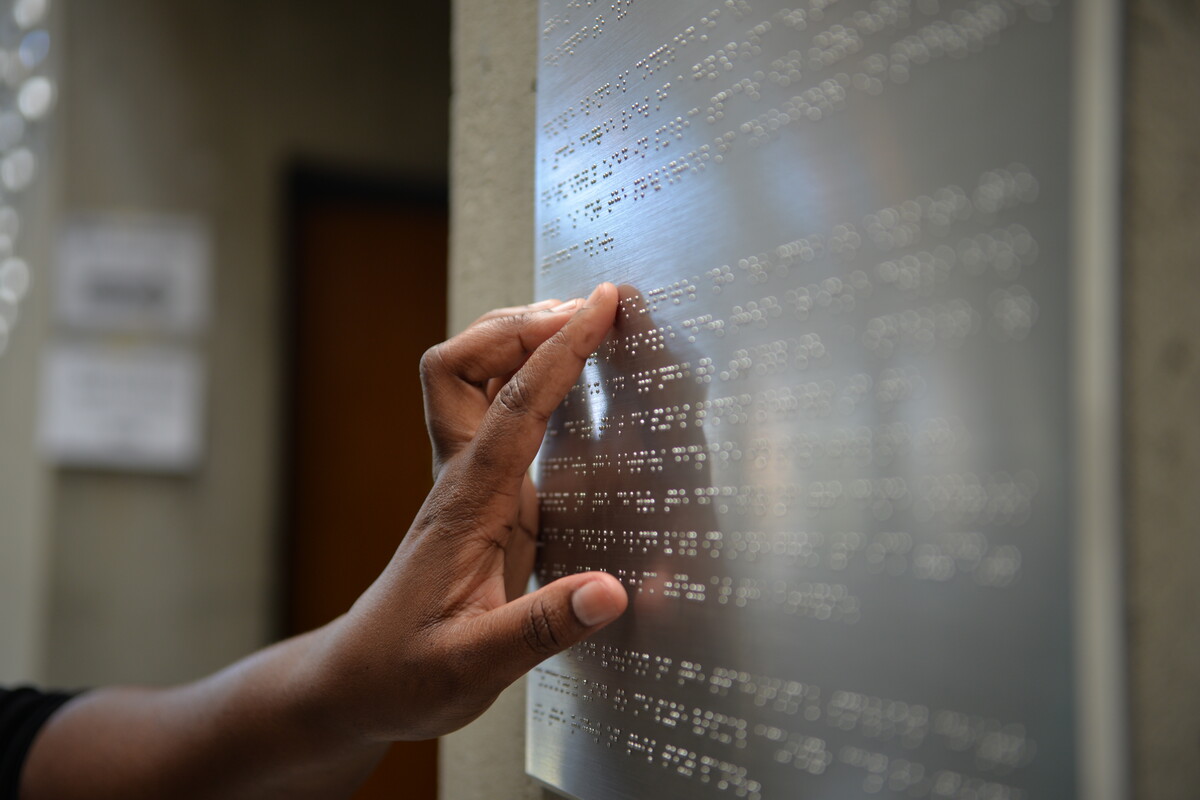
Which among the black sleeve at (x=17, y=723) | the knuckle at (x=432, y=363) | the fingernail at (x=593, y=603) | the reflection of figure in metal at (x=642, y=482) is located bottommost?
the black sleeve at (x=17, y=723)

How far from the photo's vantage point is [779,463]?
1.58 ft

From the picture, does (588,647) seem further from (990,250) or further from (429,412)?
(990,250)

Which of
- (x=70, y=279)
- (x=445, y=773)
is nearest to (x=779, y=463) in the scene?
(x=445, y=773)

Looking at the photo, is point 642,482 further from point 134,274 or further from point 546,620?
point 134,274

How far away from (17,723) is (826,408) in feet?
3.23

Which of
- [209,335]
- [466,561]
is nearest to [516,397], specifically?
[466,561]

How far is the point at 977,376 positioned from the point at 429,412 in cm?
41

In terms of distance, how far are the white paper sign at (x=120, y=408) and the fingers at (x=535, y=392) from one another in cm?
211

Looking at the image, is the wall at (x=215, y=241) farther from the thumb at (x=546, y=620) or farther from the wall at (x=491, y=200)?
the thumb at (x=546, y=620)

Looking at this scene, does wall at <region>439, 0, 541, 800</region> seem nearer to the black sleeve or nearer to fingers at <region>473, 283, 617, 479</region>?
fingers at <region>473, 283, 617, 479</region>

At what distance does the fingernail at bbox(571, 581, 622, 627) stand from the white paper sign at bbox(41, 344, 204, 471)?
2196 millimetres

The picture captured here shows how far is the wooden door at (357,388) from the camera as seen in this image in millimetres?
2660

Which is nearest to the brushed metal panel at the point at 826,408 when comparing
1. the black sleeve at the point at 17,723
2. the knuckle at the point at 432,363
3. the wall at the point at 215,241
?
the knuckle at the point at 432,363

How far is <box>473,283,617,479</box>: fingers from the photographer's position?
60cm
